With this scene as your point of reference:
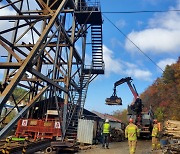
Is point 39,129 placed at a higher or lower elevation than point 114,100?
lower

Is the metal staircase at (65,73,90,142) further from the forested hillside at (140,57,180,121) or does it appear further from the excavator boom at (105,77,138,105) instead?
the forested hillside at (140,57,180,121)

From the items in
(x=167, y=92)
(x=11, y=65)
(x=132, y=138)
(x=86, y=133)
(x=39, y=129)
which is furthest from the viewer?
(x=167, y=92)

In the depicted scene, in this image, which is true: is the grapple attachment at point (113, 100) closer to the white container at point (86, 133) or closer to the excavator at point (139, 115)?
the excavator at point (139, 115)

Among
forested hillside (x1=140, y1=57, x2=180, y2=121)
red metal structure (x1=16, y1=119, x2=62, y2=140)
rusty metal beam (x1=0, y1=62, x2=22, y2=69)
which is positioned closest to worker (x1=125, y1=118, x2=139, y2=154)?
rusty metal beam (x1=0, y1=62, x2=22, y2=69)

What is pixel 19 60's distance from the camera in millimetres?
7621

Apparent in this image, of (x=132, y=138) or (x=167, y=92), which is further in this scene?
(x=167, y=92)

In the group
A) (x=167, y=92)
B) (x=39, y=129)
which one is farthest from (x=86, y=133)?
(x=167, y=92)

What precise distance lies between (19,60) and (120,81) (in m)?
20.4

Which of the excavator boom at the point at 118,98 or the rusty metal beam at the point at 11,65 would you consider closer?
the rusty metal beam at the point at 11,65

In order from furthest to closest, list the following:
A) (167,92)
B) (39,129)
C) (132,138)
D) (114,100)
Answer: (167,92), (114,100), (39,129), (132,138)

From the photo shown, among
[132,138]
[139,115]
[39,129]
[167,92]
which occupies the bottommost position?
[132,138]

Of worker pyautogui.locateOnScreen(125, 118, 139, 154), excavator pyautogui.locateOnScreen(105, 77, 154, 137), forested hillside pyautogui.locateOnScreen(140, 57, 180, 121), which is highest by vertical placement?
forested hillside pyautogui.locateOnScreen(140, 57, 180, 121)

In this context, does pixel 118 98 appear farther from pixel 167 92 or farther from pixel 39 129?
pixel 167 92

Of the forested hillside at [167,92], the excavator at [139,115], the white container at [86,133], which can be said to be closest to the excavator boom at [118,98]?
the excavator at [139,115]
